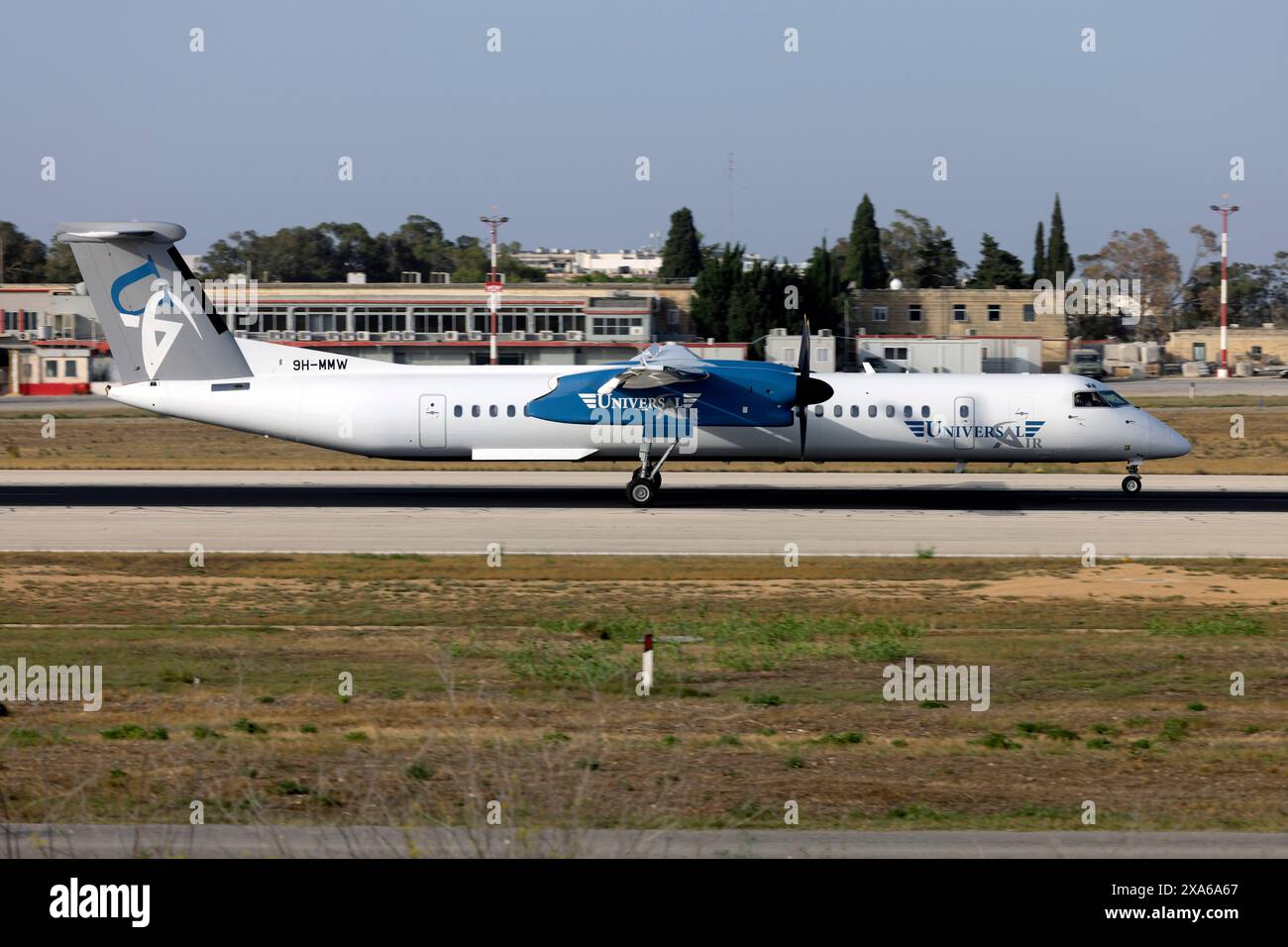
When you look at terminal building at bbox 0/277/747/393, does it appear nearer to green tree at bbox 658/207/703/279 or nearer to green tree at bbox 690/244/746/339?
green tree at bbox 690/244/746/339

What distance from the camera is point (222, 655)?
17469mm

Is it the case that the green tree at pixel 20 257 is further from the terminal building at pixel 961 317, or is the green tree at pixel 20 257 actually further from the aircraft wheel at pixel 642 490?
the aircraft wheel at pixel 642 490

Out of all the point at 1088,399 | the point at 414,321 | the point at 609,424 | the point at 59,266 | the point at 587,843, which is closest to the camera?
the point at 587,843

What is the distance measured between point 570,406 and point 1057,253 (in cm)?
10542

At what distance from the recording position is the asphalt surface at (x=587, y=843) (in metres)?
8.23

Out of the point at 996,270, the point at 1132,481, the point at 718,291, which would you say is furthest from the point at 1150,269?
the point at 1132,481

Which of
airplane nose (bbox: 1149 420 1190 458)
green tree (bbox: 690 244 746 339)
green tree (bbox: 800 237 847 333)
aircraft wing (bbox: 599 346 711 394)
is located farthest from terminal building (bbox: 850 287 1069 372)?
aircraft wing (bbox: 599 346 711 394)

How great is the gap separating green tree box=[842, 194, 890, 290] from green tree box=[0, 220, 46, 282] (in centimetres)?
8401

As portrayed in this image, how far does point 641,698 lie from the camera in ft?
A: 50.3

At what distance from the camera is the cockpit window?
34.2 metres

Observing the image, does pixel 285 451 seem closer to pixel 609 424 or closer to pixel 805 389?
pixel 609 424

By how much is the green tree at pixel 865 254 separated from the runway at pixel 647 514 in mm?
85296

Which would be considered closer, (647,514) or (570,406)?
(647,514)
